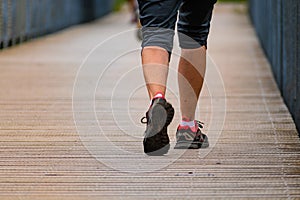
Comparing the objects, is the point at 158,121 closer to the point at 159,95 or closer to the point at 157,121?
the point at 157,121

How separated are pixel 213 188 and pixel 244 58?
645cm

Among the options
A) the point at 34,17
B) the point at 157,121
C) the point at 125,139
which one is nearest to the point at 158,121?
the point at 157,121

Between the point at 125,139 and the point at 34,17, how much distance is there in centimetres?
1030

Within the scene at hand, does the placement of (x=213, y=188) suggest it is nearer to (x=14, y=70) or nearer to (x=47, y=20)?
(x=14, y=70)

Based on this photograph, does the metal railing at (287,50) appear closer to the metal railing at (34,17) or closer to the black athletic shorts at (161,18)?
the black athletic shorts at (161,18)

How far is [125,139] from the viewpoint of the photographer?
4965 millimetres

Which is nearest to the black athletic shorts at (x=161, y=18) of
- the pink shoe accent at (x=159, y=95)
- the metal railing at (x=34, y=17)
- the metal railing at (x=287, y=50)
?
the pink shoe accent at (x=159, y=95)

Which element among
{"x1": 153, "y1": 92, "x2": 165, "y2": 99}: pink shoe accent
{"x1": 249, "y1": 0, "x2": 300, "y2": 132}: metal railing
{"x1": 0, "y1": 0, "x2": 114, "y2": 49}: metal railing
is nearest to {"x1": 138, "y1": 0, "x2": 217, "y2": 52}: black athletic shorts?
{"x1": 153, "y1": 92, "x2": 165, "y2": 99}: pink shoe accent

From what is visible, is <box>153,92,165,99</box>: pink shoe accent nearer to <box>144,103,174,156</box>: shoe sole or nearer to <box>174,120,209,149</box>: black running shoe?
<box>144,103,174,156</box>: shoe sole

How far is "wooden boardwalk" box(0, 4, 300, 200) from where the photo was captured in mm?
3789

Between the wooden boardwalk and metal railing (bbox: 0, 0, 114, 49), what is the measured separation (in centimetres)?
326

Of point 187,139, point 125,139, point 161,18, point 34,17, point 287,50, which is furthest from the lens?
point 34,17

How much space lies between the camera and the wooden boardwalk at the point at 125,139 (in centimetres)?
379

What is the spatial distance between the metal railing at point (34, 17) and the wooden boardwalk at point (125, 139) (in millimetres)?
3259
